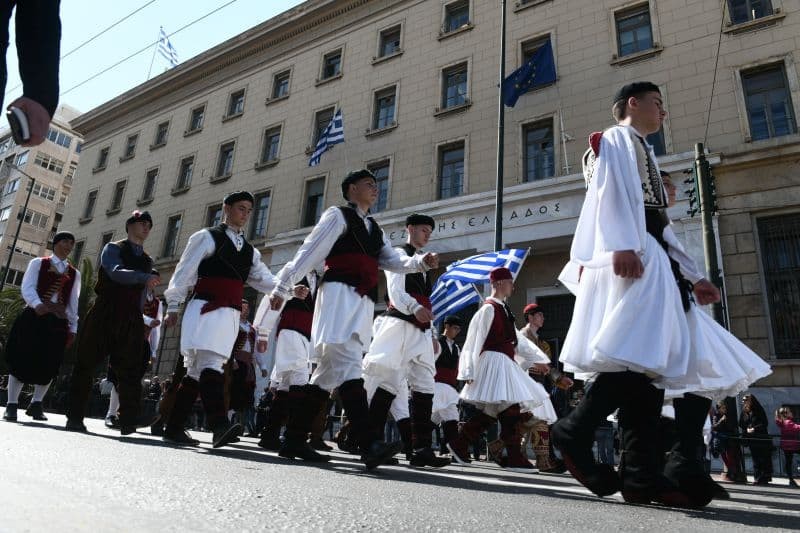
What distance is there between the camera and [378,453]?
3242 mm

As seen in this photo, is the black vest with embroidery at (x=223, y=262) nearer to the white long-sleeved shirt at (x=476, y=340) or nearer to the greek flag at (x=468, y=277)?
the white long-sleeved shirt at (x=476, y=340)

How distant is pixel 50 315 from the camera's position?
6320 mm

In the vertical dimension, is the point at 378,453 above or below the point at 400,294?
below

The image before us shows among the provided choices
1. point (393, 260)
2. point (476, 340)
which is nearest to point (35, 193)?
point (476, 340)

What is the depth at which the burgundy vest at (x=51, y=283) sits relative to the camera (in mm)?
6273

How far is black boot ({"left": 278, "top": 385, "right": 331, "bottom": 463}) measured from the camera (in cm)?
377

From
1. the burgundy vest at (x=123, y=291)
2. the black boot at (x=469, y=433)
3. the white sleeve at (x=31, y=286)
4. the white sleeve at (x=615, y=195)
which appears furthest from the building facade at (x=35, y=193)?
the white sleeve at (x=615, y=195)

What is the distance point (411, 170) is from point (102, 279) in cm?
1305

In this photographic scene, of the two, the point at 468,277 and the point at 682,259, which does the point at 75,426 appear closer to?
the point at 682,259

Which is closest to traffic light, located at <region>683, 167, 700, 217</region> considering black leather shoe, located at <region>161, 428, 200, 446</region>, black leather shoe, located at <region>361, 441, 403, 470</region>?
black leather shoe, located at <region>361, 441, 403, 470</region>

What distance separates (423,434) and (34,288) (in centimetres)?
472

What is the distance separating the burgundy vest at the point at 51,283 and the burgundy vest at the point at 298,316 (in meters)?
2.53

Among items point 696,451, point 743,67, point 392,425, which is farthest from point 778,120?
point 696,451

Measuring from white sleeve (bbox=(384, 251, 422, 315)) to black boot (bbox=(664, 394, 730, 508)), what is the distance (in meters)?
2.04
